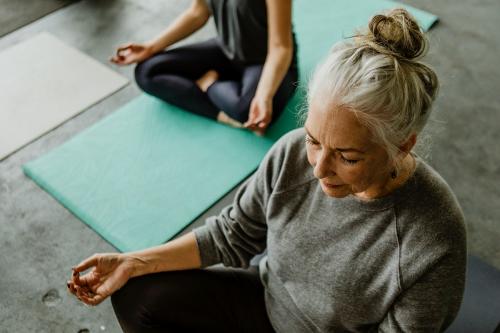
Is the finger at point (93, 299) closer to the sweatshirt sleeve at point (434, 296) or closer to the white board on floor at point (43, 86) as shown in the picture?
the sweatshirt sleeve at point (434, 296)

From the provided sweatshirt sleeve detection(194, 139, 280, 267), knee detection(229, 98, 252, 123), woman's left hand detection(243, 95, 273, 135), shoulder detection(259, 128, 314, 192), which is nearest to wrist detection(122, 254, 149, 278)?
sweatshirt sleeve detection(194, 139, 280, 267)

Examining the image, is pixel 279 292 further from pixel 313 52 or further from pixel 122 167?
pixel 313 52

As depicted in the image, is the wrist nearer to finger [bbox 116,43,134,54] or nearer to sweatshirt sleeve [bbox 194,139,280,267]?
sweatshirt sleeve [bbox 194,139,280,267]

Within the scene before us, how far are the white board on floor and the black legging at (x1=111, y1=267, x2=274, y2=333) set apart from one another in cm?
139

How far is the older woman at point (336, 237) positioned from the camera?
958 mm

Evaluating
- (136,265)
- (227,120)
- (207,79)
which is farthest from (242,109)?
(136,265)

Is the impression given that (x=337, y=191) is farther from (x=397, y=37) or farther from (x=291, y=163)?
(x=397, y=37)

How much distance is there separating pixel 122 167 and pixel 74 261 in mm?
474

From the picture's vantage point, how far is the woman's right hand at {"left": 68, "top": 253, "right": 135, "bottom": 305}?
4.36 feet

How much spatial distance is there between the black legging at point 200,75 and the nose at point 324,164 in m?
1.31

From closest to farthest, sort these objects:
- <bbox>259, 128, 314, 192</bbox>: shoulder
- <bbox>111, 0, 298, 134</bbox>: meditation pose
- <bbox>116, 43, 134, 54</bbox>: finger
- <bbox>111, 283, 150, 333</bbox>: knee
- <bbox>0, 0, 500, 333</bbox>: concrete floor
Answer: <bbox>259, 128, 314, 192</bbox>: shoulder
<bbox>111, 283, 150, 333</bbox>: knee
<bbox>0, 0, 500, 333</bbox>: concrete floor
<bbox>111, 0, 298, 134</bbox>: meditation pose
<bbox>116, 43, 134, 54</bbox>: finger

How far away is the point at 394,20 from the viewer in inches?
38.1

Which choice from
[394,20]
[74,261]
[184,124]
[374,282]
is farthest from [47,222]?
[394,20]

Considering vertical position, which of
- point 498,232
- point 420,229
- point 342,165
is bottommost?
point 498,232
